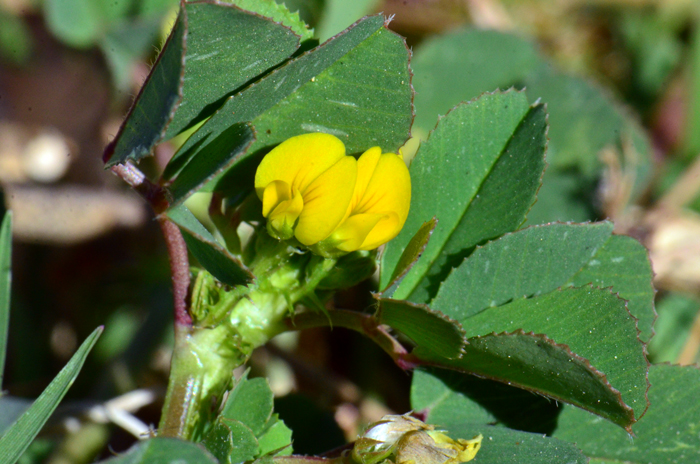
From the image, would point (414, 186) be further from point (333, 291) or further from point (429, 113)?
point (429, 113)

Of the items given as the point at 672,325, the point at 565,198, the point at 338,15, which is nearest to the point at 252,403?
the point at 565,198

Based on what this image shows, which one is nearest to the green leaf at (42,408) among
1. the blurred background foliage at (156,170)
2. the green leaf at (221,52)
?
the green leaf at (221,52)

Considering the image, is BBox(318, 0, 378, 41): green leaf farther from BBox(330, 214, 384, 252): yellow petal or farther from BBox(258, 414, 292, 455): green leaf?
BBox(258, 414, 292, 455): green leaf

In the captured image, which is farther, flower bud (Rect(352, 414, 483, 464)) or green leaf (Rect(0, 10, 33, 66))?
green leaf (Rect(0, 10, 33, 66))

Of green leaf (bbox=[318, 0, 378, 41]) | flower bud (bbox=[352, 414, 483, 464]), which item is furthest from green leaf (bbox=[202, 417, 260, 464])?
green leaf (bbox=[318, 0, 378, 41])

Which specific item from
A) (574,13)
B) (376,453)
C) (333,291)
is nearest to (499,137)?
(333,291)

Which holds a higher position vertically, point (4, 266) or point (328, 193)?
point (328, 193)

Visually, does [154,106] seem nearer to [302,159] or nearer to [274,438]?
[302,159]

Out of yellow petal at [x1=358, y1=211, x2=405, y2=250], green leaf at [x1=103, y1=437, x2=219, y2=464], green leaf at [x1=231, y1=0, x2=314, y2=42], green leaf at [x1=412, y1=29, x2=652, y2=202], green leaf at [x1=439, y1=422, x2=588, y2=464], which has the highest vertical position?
green leaf at [x1=412, y1=29, x2=652, y2=202]
